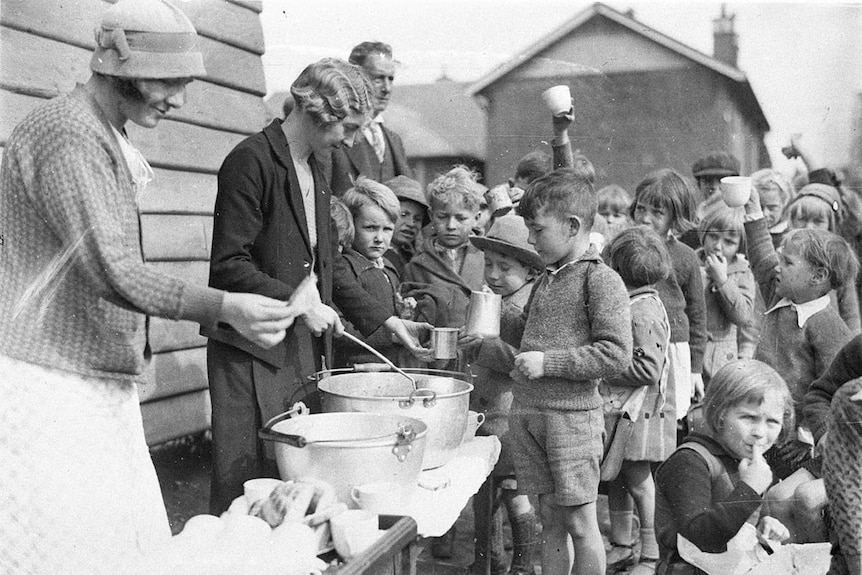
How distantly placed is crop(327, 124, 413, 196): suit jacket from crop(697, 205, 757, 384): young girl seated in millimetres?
1606

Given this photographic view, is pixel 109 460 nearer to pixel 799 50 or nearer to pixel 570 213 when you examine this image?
pixel 570 213

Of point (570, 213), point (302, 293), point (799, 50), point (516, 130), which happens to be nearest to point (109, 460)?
point (302, 293)

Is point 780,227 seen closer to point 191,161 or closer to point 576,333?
point 576,333

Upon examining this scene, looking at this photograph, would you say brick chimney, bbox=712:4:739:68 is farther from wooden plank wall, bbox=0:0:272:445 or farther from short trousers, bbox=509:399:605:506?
wooden plank wall, bbox=0:0:272:445

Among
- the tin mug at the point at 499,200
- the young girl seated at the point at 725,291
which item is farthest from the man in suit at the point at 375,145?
the young girl seated at the point at 725,291

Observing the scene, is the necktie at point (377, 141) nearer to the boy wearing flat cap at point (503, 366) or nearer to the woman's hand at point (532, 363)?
the boy wearing flat cap at point (503, 366)

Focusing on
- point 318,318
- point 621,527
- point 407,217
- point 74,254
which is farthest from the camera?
point 407,217

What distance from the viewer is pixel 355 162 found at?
3889 mm

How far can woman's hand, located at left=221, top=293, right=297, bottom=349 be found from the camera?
5.37ft

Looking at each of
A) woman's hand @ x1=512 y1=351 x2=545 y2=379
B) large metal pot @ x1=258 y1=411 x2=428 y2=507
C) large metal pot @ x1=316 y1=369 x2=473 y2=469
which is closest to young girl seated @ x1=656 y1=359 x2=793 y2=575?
woman's hand @ x1=512 y1=351 x2=545 y2=379

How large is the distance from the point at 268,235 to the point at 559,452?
119cm

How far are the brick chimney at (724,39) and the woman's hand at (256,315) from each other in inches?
108

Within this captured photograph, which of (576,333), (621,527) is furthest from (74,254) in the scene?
(621,527)

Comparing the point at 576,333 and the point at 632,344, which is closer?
the point at 576,333
